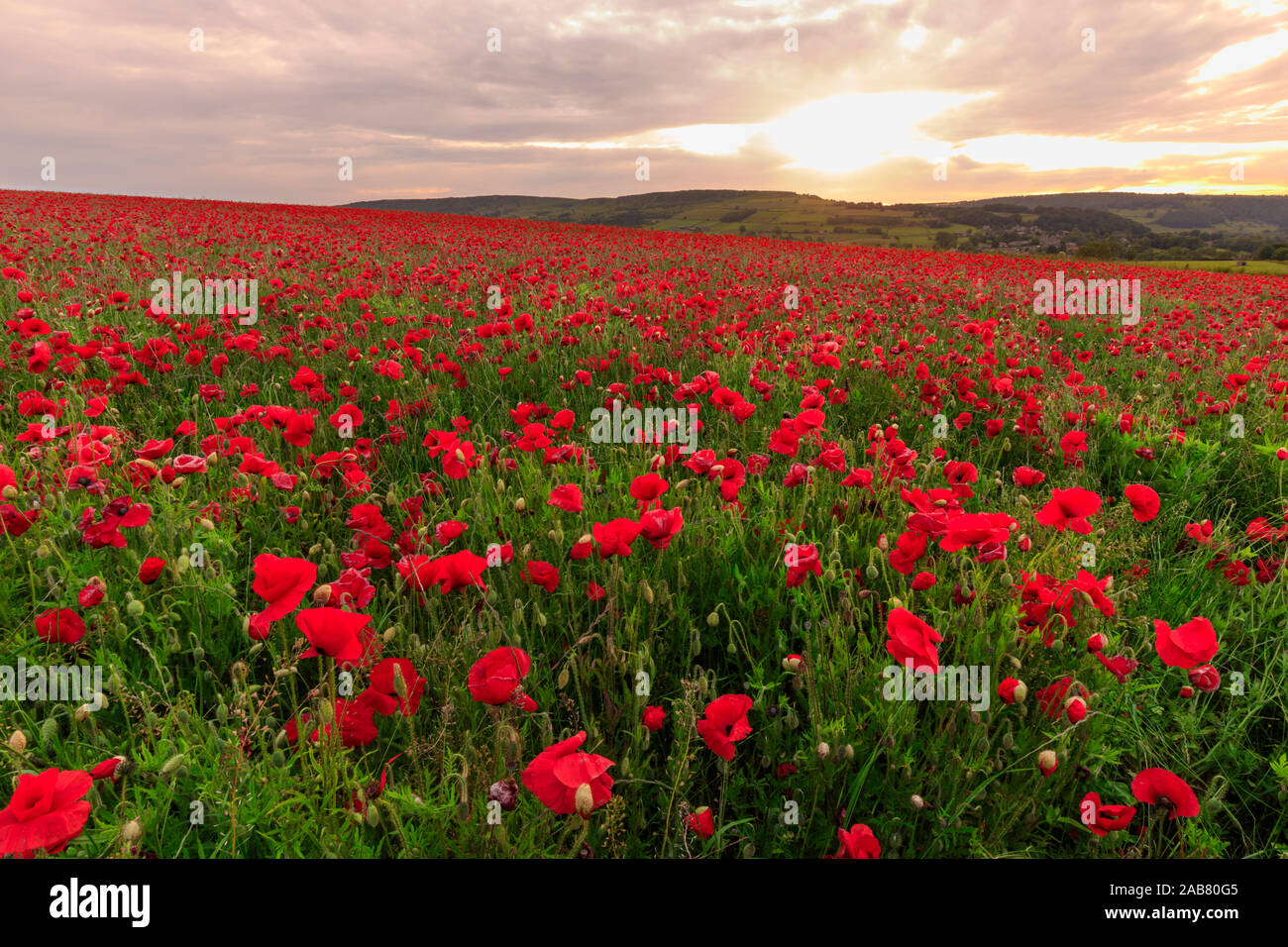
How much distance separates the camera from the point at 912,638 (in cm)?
152

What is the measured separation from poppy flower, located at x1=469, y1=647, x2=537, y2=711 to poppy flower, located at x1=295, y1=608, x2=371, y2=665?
0.25 meters

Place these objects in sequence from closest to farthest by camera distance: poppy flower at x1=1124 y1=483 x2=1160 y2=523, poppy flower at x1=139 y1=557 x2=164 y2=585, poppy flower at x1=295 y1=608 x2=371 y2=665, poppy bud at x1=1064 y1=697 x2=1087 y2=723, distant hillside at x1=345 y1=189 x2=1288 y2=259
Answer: poppy flower at x1=295 y1=608 x2=371 y2=665, poppy bud at x1=1064 y1=697 x2=1087 y2=723, poppy flower at x1=139 y1=557 x2=164 y2=585, poppy flower at x1=1124 y1=483 x2=1160 y2=523, distant hillside at x1=345 y1=189 x2=1288 y2=259

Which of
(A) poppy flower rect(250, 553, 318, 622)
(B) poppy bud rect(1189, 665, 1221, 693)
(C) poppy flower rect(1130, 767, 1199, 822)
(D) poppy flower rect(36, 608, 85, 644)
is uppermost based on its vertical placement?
(A) poppy flower rect(250, 553, 318, 622)

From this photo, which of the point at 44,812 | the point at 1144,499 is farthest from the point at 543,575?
the point at 1144,499

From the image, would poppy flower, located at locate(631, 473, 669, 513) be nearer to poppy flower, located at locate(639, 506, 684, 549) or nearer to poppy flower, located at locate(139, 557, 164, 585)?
poppy flower, located at locate(639, 506, 684, 549)

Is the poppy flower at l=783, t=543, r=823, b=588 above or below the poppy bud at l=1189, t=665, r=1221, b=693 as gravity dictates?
above

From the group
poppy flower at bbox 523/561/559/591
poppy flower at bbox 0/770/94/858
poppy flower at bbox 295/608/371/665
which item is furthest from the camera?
poppy flower at bbox 523/561/559/591

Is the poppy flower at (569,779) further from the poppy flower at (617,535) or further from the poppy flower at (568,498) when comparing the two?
the poppy flower at (568,498)

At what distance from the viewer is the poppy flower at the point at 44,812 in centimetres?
105

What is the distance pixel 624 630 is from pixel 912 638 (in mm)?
890

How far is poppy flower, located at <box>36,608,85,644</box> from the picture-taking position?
5.71ft

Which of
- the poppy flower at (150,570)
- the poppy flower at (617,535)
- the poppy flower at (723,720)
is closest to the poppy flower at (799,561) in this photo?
the poppy flower at (617,535)

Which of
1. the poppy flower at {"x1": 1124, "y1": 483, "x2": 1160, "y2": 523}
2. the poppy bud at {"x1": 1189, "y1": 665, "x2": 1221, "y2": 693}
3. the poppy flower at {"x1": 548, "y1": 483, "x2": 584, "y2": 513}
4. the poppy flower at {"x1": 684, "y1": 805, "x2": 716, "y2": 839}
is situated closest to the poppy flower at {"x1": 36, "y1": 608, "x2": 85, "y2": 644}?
the poppy flower at {"x1": 548, "y1": 483, "x2": 584, "y2": 513}
